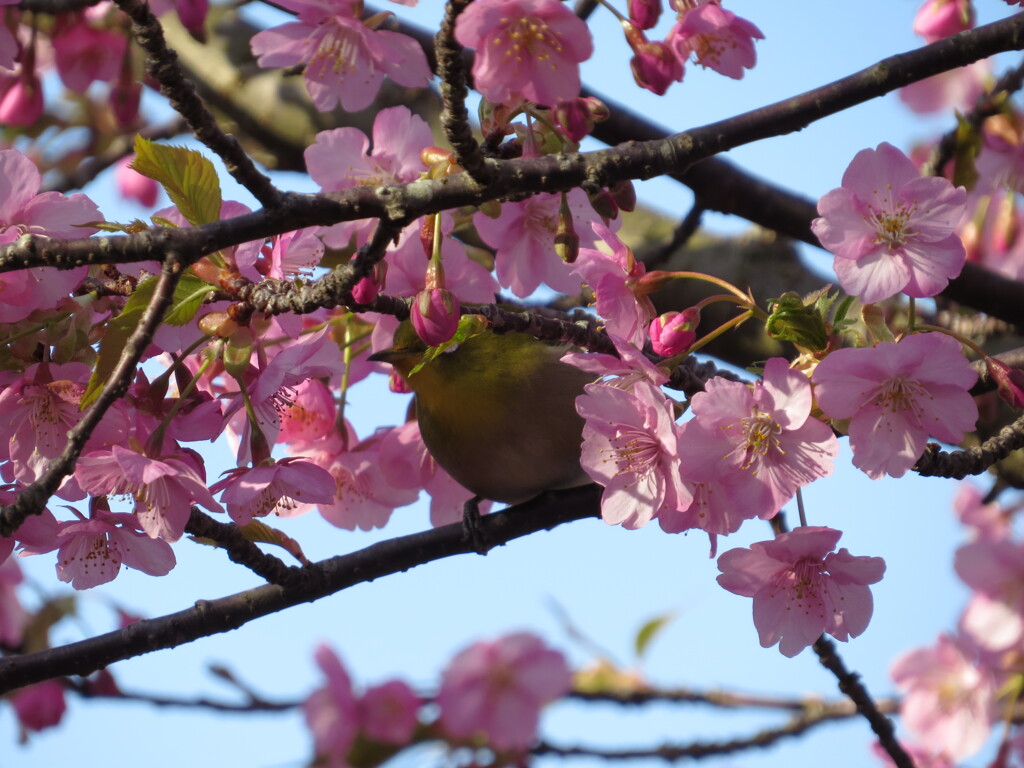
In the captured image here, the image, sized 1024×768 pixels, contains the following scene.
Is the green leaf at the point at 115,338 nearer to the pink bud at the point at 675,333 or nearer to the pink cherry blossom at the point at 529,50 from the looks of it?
the pink cherry blossom at the point at 529,50

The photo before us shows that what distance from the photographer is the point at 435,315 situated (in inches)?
60.4

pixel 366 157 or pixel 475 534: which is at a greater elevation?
pixel 366 157

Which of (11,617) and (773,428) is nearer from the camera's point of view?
(773,428)

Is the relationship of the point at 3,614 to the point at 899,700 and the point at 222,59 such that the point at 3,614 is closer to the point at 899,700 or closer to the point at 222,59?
the point at 222,59

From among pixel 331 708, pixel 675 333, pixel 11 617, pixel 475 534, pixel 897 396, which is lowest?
pixel 897 396

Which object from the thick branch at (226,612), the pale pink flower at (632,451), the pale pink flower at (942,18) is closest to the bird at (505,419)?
the thick branch at (226,612)

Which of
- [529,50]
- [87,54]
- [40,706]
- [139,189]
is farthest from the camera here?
[139,189]

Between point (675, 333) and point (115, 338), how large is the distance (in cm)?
83

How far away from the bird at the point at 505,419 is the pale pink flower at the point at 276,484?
96 cm

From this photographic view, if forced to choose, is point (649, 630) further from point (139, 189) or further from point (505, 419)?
point (139, 189)

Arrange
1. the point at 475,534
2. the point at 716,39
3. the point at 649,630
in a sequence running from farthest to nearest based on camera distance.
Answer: the point at 649,630
the point at 475,534
the point at 716,39

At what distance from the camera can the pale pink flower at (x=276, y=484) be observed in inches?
66.1

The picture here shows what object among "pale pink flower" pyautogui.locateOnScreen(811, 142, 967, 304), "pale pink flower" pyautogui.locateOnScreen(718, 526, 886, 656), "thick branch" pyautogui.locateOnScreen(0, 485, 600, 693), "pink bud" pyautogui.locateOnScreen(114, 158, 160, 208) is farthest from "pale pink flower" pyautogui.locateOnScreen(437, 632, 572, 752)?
"pink bud" pyautogui.locateOnScreen(114, 158, 160, 208)

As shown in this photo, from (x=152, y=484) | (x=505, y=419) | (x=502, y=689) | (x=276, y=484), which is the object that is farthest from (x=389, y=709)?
(x=152, y=484)
